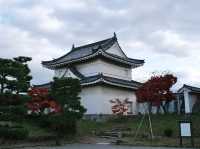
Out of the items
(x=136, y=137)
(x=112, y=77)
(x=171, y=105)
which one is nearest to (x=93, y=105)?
(x=112, y=77)

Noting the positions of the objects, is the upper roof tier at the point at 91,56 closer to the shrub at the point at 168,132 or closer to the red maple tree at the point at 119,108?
the red maple tree at the point at 119,108

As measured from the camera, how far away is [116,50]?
4547 cm

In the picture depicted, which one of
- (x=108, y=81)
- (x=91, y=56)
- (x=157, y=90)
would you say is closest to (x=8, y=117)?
(x=108, y=81)

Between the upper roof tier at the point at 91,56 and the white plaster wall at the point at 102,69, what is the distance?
2.37ft

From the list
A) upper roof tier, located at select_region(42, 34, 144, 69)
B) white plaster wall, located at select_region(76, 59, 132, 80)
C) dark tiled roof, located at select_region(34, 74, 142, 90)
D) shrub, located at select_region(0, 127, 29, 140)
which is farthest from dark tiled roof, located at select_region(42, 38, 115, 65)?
shrub, located at select_region(0, 127, 29, 140)

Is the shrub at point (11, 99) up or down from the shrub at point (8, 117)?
up

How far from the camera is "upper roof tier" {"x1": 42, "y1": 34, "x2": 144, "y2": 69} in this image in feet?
135

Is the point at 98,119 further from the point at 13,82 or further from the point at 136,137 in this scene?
the point at 13,82

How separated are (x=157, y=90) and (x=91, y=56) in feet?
29.8

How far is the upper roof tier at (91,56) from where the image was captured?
41250mm

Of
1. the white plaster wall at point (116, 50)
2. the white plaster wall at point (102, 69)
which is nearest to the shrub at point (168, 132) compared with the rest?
the white plaster wall at point (102, 69)

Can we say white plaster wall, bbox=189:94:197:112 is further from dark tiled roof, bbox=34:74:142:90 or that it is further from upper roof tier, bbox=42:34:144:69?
upper roof tier, bbox=42:34:144:69

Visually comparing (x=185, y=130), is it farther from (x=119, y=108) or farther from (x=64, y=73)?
(x=64, y=73)

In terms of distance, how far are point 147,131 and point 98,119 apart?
1166cm
